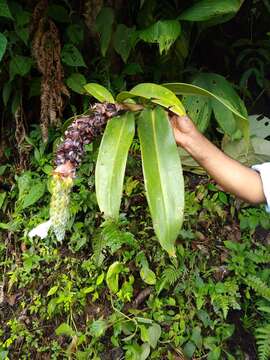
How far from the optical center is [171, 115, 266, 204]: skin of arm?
112 cm

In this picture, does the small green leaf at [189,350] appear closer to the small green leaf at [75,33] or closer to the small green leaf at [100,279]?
the small green leaf at [100,279]

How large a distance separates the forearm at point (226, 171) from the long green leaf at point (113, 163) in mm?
174

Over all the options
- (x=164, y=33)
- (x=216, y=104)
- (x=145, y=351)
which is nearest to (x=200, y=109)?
(x=216, y=104)

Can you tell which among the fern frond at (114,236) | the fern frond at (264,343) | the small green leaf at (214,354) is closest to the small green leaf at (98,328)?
the fern frond at (114,236)

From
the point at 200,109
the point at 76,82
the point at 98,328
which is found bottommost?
the point at 98,328

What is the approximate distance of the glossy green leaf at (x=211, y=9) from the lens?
63.6 inches

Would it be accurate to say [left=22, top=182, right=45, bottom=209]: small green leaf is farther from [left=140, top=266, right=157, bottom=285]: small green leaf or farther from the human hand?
the human hand

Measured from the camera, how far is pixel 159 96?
1.02 metres

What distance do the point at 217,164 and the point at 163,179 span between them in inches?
9.4

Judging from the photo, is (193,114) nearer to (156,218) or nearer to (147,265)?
(147,265)

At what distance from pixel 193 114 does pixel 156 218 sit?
0.98 metres

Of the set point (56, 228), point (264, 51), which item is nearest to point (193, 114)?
point (264, 51)

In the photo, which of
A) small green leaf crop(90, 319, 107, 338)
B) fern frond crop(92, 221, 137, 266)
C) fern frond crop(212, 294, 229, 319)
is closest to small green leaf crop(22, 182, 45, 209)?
fern frond crop(92, 221, 137, 266)

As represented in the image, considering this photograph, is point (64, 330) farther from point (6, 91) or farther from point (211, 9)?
point (211, 9)
